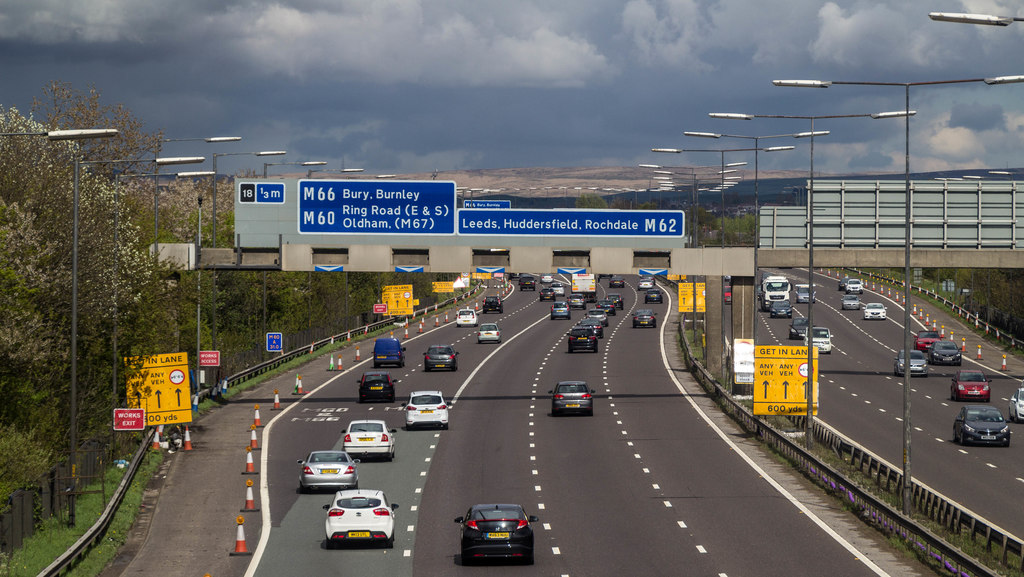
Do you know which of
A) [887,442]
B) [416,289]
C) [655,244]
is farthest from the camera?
[416,289]

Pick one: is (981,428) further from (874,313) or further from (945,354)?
(874,313)

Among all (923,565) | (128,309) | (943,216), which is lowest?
(923,565)

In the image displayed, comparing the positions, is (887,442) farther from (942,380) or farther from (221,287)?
(221,287)

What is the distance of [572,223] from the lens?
57.4 meters

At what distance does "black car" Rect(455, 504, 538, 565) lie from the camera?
28.0 meters

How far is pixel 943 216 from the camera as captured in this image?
62.0 metres

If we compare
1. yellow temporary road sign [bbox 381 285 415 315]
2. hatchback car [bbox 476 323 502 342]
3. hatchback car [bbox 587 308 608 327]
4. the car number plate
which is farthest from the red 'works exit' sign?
hatchback car [bbox 587 308 608 327]

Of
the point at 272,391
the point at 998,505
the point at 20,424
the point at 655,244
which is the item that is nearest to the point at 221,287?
the point at 272,391

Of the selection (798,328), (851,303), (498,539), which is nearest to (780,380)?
(498,539)

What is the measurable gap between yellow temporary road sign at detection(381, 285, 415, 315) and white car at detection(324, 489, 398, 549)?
247ft

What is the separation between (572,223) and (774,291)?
7692 centimetres

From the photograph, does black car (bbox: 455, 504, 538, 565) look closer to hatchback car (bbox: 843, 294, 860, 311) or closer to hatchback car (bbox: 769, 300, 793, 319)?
hatchback car (bbox: 769, 300, 793, 319)

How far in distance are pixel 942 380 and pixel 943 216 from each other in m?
16.4

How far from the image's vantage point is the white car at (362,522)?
30.5 m
